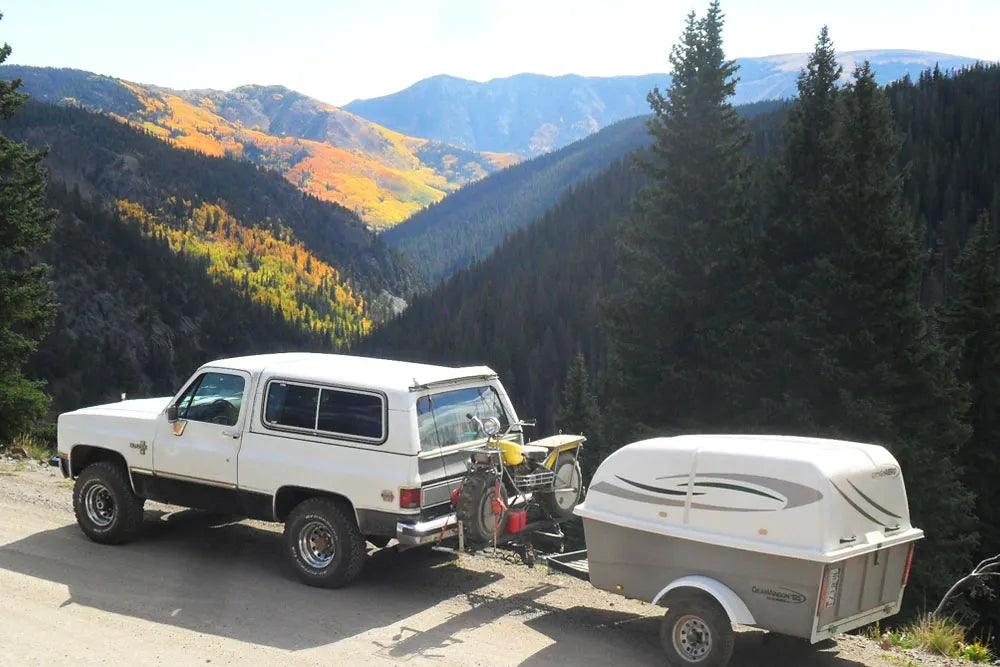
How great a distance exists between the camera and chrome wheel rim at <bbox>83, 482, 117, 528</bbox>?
10859 mm

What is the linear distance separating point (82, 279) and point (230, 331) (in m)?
32.3

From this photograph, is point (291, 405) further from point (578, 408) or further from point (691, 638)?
point (578, 408)

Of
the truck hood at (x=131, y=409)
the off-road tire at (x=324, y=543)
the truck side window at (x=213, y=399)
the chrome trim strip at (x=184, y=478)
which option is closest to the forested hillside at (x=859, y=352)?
the off-road tire at (x=324, y=543)

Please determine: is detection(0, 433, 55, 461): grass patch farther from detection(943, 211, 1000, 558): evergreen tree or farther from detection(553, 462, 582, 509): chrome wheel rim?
detection(943, 211, 1000, 558): evergreen tree

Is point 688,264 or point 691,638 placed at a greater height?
point 688,264

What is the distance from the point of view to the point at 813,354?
25.1 m

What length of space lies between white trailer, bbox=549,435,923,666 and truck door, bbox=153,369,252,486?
4195 mm

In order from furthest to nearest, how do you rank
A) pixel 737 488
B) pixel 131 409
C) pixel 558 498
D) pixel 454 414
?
pixel 131 409, pixel 558 498, pixel 454 414, pixel 737 488

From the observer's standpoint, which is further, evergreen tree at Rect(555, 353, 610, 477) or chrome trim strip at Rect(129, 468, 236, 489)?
evergreen tree at Rect(555, 353, 610, 477)

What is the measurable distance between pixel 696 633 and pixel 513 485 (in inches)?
97.6

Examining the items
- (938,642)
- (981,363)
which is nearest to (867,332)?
(981,363)

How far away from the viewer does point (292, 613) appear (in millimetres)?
8812

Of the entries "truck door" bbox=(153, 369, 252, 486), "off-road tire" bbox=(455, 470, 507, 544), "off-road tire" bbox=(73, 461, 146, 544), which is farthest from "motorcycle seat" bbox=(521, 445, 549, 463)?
"off-road tire" bbox=(73, 461, 146, 544)

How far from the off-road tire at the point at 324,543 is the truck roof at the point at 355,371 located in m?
1.32
